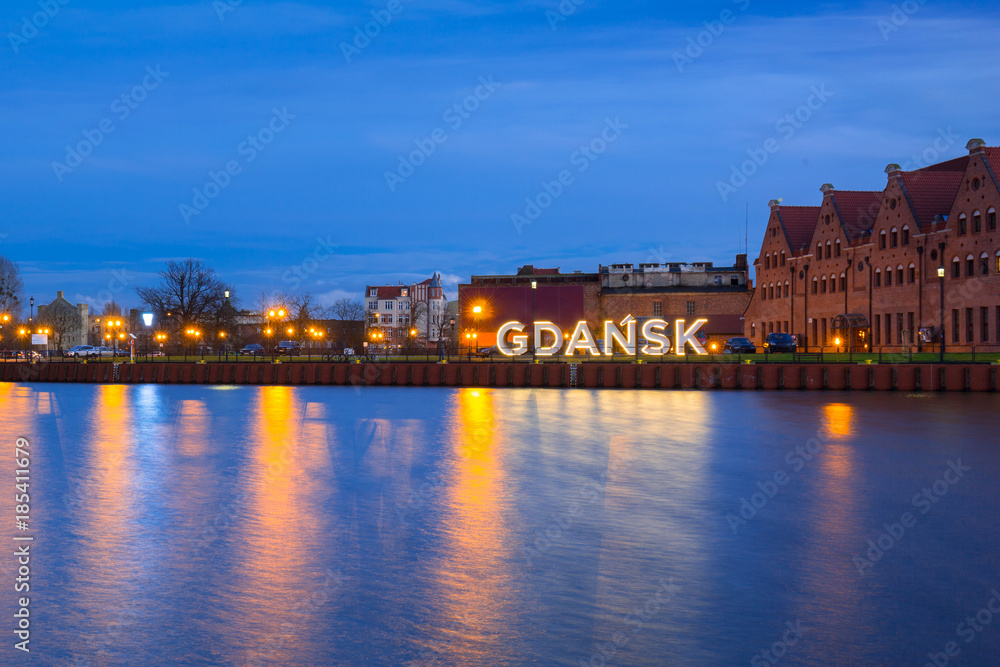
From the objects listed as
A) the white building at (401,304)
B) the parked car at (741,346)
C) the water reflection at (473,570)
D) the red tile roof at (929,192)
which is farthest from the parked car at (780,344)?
the white building at (401,304)

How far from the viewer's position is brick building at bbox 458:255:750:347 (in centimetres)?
9825

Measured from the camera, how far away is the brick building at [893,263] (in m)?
52.7

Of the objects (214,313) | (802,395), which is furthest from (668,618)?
(214,313)

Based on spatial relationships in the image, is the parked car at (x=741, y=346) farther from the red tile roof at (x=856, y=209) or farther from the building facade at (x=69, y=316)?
the building facade at (x=69, y=316)

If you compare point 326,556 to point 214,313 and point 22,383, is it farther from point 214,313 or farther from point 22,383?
point 214,313

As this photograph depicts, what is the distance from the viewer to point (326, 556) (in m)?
11.3

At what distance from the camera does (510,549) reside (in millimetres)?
11656

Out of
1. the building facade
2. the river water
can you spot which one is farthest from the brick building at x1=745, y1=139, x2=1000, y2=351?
the building facade

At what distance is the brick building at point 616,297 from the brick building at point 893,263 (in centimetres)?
1264

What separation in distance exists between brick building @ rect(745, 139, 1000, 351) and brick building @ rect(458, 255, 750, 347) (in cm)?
1264

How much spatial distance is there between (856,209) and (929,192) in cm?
989

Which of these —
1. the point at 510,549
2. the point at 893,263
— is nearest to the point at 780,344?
the point at 893,263

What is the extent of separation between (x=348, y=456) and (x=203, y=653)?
45.9 ft

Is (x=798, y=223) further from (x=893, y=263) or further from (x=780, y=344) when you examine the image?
(x=780, y=344)
